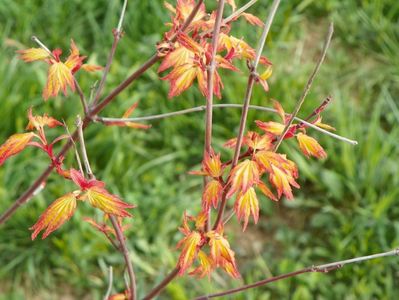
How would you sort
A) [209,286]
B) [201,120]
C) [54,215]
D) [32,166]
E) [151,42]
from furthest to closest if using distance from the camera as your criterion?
[151,42]
[201,120]
[32,166]
[209,286]
[54,215]

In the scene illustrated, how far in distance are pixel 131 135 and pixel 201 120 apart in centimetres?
30

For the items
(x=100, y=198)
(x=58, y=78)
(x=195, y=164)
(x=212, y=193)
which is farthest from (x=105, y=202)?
(x=195, y=164)

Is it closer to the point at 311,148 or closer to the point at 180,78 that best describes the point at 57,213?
the point at 180,78

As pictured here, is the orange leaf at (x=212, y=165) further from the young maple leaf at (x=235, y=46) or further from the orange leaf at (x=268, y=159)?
the young maple leaf at (x=235, y=46)

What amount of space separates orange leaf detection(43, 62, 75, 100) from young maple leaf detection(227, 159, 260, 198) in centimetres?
35

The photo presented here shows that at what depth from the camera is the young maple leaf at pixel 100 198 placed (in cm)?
95

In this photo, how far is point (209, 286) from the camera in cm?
217

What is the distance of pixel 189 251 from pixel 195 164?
61.8 inches

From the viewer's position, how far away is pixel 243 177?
92 centimetres

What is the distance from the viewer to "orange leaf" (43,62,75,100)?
1.08m

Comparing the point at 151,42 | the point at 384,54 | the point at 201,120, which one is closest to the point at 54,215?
the point at 201,120

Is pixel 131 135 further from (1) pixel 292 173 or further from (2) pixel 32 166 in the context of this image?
(1) pixel 292 173

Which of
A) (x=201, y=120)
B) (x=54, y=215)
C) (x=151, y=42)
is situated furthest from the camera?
(x=151, y=42)

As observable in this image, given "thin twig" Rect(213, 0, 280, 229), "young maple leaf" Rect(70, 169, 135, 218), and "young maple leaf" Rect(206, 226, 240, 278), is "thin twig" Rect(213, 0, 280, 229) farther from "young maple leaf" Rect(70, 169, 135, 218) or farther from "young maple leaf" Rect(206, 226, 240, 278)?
"young maple leaf" Rect(70, 169, 135, 218)
